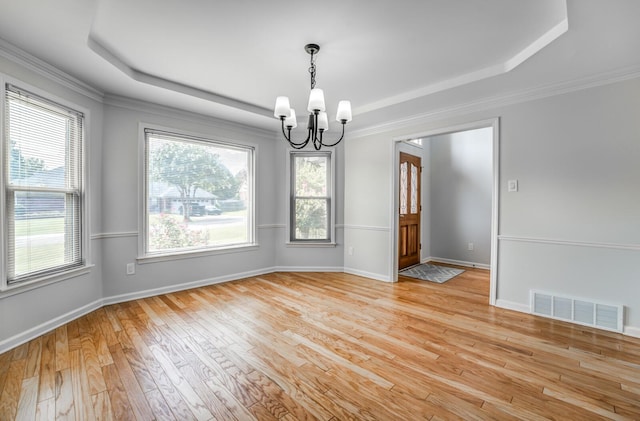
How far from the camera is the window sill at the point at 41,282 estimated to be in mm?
2259

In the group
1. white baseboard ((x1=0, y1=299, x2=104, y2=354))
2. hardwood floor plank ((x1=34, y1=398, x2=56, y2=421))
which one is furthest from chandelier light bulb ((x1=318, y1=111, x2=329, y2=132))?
white baseboard ((x1=0, y1=299, x2=104, y2=354))

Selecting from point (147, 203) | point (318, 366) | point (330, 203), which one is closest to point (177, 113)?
point (147, 203)

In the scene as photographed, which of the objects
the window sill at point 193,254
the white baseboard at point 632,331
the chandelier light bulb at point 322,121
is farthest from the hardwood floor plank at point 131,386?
the white baseboard at point 632,331

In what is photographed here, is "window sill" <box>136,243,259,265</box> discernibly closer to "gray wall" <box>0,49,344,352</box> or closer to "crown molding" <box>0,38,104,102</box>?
"gray wall" <box>0,49,344,352</box>

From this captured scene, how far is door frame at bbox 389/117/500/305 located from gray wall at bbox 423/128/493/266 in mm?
1816

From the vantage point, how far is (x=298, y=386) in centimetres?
182

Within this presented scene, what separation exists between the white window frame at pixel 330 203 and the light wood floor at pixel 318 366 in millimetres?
1636

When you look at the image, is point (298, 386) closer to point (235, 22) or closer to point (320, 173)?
point (235, 22)

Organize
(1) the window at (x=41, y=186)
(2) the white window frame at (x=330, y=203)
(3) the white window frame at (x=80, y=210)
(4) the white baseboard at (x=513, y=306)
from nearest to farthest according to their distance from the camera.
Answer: (3) the white window frame at (x=80, y=210)
(1) the window at (x=41, y=186)
(4) the white baseboard at (x=513, y=306)
(2) the white window frame at (x=330, y=203)

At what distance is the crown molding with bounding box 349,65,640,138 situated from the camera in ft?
8.35

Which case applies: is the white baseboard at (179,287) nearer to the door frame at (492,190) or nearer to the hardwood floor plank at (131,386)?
the hardwood floor plank at (131,386)

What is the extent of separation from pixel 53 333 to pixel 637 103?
18.5ft

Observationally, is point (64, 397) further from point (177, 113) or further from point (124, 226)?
point (177, 113)

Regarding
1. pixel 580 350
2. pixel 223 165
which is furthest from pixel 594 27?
pixel 223 165
